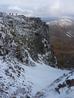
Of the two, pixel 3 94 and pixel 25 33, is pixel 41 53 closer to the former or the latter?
pixel 25 33

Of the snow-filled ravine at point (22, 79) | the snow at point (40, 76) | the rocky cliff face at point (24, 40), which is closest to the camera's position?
the snow-filled ravine at point (22, 79)

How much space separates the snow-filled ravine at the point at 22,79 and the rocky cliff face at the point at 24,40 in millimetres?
2982

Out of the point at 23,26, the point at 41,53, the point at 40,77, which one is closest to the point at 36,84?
the point at 40,77

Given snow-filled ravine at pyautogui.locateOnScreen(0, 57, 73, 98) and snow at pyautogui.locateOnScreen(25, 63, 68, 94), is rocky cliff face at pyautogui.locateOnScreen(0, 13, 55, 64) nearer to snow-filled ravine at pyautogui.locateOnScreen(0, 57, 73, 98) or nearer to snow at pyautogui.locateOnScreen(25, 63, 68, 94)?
snow at pyautogui.locateOnScreen(25, 63, 68, 94)

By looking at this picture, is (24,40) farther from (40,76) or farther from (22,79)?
(22,79)

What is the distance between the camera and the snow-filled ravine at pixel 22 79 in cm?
3709

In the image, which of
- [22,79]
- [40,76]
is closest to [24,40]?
[40,76]

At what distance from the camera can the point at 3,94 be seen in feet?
116

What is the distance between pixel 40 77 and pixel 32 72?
6.12ft

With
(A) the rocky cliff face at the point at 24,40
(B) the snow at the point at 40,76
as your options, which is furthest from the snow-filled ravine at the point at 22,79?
(A) the rocky cliff face at the point at 24,40

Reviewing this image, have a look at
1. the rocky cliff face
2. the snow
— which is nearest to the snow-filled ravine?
the snow

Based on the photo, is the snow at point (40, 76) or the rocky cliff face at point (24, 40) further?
the rocky cliff face at point (24, 40)

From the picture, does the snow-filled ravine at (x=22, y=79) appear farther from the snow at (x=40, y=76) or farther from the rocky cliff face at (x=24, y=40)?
the rocky cliff face at (x=24, y=40)

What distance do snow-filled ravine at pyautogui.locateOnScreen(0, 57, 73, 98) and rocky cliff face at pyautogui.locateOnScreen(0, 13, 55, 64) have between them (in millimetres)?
2982
